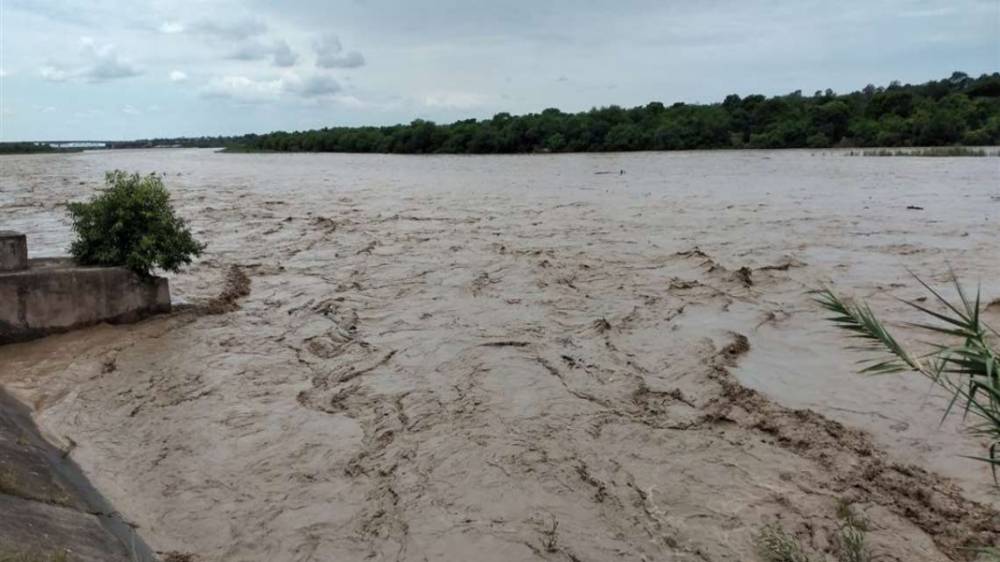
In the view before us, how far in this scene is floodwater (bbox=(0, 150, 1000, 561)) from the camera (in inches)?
241

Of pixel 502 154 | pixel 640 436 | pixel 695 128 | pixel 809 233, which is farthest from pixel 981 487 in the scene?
pixel 502 154

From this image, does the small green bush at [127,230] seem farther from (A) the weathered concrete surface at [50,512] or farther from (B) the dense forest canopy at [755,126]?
(B) the dense forest canopy at [755,126]

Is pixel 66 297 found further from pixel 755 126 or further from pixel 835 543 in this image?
pixel 755 126

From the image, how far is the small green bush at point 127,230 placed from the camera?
11.8 m

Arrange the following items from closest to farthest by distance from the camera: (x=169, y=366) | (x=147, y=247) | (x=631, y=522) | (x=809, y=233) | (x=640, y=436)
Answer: (x=631, y=522)
(x=640, y=436)
(x=169, y=366)
(x=147, y=247)
(x=809, y=233)

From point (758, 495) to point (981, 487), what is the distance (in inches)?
75.6

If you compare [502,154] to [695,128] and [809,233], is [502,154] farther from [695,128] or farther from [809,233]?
[809,233]

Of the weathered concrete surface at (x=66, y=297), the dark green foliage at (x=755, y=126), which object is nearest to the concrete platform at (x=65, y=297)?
the weathered concrete surface at (x=66, y=297)

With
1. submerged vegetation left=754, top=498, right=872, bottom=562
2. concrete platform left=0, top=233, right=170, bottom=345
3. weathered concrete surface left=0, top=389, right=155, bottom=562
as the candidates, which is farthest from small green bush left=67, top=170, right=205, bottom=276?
submerged vegetation left=754, top=498, right=872, bottom=562

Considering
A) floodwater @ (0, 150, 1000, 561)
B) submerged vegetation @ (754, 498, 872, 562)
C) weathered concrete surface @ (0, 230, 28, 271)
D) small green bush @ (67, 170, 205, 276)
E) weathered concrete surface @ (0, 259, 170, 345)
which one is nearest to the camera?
submerged vegetation @ (754, 498, 872, 562)

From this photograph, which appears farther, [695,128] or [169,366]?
[695,128]

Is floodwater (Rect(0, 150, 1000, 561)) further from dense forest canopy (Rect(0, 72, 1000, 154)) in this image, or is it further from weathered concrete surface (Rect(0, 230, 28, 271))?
dense forest canopy (Rect(0, 72, 1000, 154))

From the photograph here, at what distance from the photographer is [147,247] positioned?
1170 centimetres

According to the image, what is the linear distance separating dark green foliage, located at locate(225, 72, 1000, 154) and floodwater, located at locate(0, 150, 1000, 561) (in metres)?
52.3
